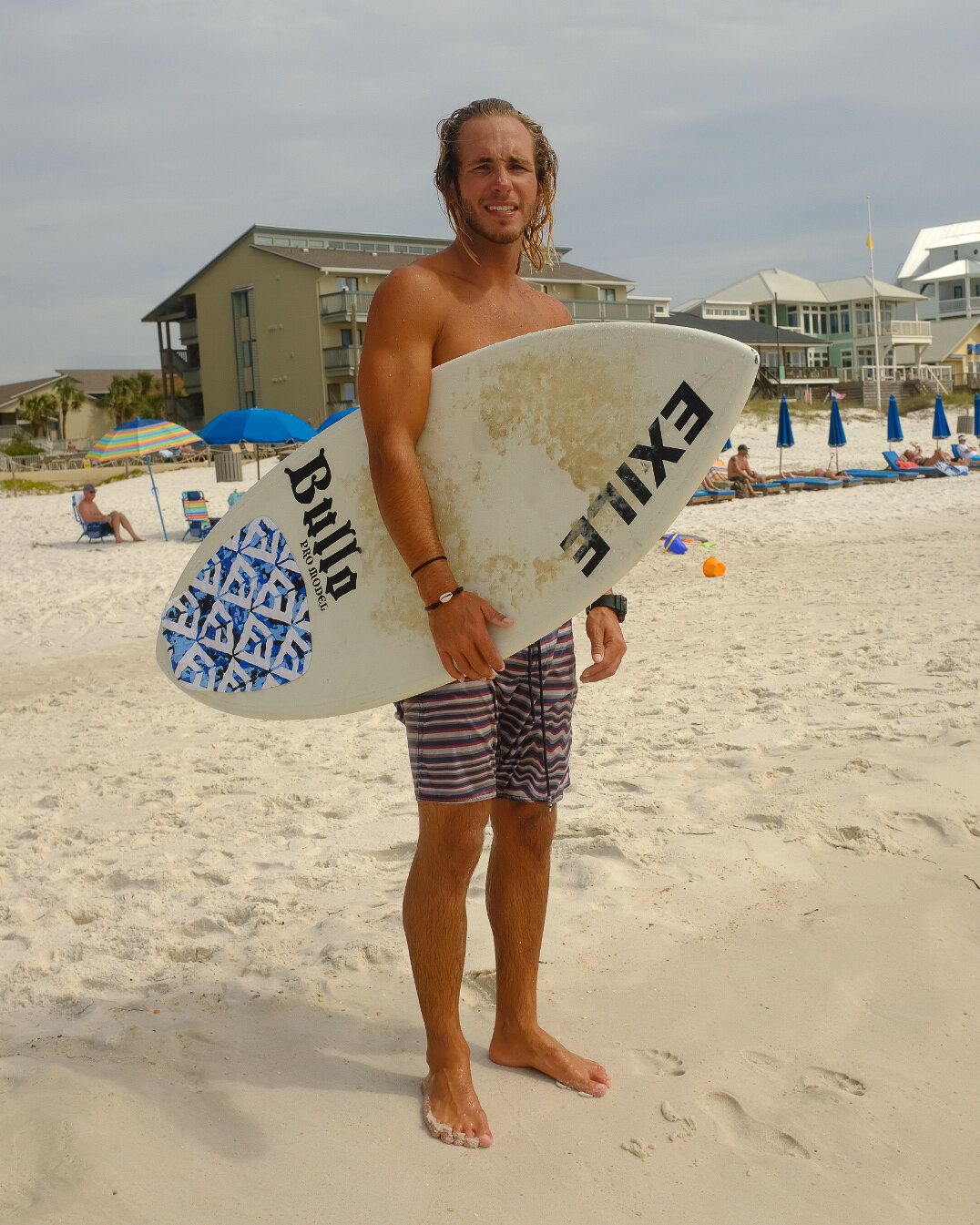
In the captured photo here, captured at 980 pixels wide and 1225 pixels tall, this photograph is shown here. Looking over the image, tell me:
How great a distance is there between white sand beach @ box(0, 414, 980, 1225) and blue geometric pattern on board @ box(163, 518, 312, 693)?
2.47ft

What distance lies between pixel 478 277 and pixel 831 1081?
161 centimetres

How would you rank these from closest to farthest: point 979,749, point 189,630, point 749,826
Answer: point 189,630
point 749,826
point 979,749

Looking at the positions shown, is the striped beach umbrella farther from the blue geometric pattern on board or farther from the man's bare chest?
the man's bare chest

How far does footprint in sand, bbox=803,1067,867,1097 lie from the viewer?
75.0 inches

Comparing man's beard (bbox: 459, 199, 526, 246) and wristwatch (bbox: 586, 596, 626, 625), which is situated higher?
man's beard (bbox: 459, 199, 526, 246)

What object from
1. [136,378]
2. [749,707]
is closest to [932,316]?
[136,378]

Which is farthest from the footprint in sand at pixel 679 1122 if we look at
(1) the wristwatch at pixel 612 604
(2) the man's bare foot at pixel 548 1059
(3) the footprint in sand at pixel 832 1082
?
(1) the wristwatch at pixel 612 604

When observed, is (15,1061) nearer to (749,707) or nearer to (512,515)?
(512,515)

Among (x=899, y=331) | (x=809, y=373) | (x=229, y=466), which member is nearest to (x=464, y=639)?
(x=229, y=466)

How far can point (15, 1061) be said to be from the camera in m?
2.08


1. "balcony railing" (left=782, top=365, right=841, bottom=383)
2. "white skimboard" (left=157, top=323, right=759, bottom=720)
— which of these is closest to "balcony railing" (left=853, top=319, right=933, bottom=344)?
"balcony railing" (left=782, top=365, right=841, bottom=383)

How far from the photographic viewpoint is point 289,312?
32.7m

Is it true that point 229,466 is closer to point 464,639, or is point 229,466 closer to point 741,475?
point 741,475

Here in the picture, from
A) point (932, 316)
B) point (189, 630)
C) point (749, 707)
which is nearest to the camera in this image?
point (189, 630)
